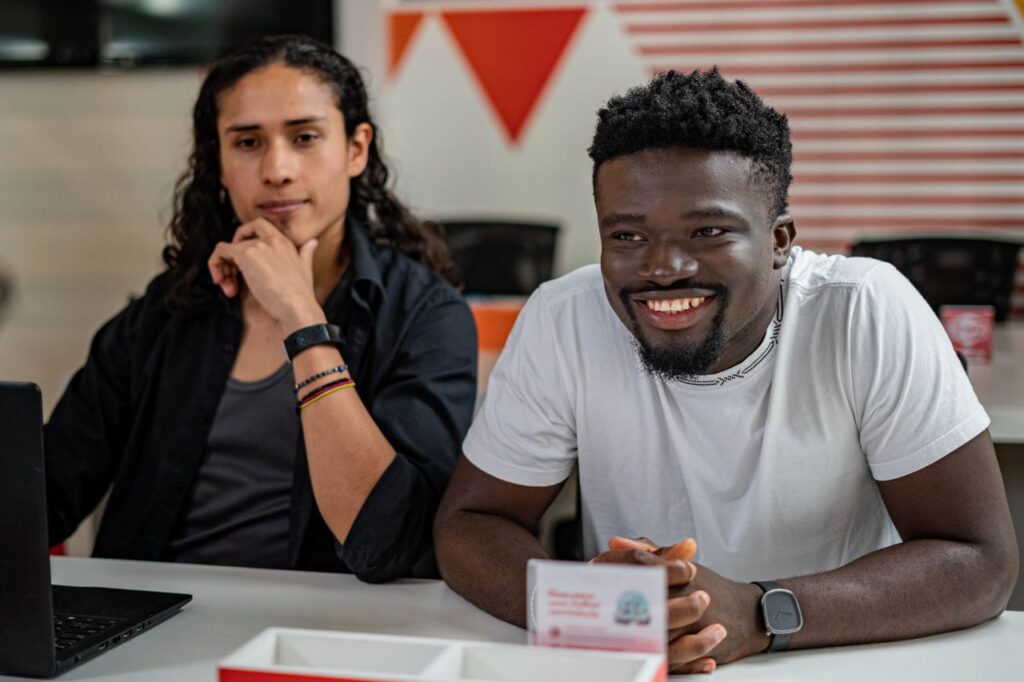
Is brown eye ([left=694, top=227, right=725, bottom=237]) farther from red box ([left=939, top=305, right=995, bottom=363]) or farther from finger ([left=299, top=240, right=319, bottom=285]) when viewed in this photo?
red box ([left=939, top=305, right=995, bottom=363])

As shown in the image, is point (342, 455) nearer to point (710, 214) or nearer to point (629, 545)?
point (629, 545)

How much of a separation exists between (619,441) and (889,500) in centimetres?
35

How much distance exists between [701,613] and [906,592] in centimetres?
26

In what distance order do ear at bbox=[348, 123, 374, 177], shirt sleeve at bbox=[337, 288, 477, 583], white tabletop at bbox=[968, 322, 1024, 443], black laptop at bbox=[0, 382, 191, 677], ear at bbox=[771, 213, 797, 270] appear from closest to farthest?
black laptop at bbox=[0, 382, 191, 677], ear at bbox=[771, 213, 797, 270], shirt sleeve at bbox=[337, 288, 477, 583], ear at bbox=[348, 123, 374, 177], white tabletop at bbox=[968, 322, 1024, 443]

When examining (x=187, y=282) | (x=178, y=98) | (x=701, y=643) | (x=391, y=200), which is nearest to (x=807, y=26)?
(x=178, y=98)

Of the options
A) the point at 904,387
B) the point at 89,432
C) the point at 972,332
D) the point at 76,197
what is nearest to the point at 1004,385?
the point at 972,332

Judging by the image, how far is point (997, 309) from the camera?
3.77m

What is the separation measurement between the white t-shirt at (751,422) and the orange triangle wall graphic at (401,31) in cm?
355

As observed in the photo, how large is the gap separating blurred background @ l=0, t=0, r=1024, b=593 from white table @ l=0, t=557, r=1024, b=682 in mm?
2771

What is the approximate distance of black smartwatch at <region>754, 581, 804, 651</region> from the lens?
1289mm

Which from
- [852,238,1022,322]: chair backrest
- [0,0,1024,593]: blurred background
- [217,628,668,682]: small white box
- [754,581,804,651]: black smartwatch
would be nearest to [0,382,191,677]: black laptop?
[217,628,668,682]: small white box

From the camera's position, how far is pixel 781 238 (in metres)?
1.54

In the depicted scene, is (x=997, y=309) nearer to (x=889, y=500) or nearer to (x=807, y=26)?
(x=807, y=26)

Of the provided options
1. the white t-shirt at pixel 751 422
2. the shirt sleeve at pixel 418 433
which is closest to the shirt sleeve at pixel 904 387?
the white t-shirt at pixel 751 422
